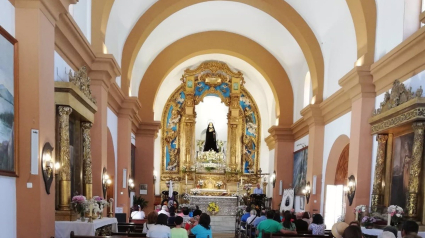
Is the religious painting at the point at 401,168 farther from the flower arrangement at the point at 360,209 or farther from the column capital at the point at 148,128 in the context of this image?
the column capital at the point at 148,128

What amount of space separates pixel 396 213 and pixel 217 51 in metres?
13.4

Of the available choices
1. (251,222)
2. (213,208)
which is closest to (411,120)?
(251,222)

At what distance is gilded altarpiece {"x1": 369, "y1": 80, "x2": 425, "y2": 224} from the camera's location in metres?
7.85

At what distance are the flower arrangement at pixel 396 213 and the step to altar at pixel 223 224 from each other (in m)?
11.2

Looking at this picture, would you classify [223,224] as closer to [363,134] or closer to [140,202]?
[140,202]

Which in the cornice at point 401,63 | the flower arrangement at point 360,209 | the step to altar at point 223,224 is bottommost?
the step to altar at point 223,224

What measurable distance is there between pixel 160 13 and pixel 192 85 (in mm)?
9699

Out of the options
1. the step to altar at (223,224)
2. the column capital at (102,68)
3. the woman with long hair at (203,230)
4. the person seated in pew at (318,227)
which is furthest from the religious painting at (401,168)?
the step to altar at (223,224)

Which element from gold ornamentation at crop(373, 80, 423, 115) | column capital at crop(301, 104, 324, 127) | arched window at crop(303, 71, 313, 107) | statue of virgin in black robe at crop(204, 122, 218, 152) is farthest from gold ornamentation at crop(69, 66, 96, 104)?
statue of virgin in black robe at crop(204, 122, 218, 152)

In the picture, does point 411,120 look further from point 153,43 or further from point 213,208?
point 213,208

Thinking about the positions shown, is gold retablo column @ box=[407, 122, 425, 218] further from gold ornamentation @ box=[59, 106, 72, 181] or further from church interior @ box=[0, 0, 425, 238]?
gold ornamentation @ box=[59, 106, 72, 181]

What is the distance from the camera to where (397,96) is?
8.77 m

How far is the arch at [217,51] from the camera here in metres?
19.1

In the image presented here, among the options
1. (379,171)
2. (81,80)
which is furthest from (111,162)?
(379,171)
